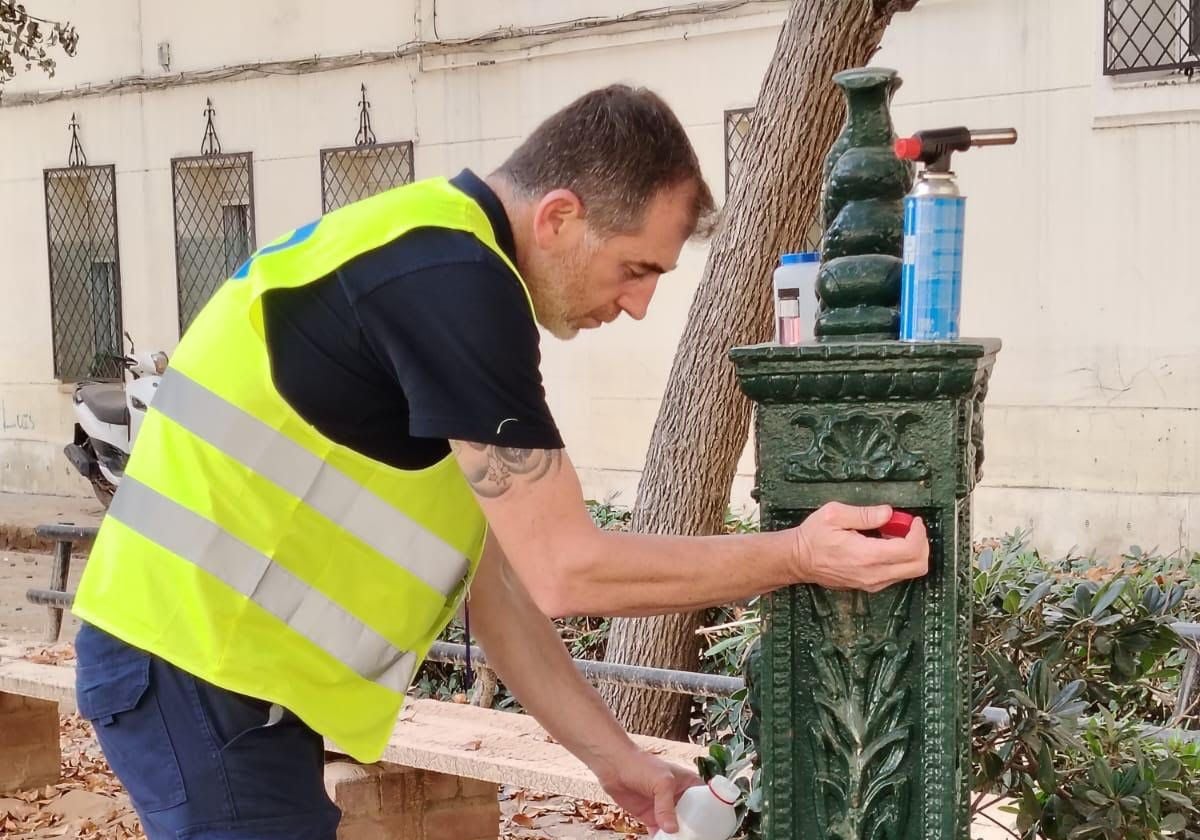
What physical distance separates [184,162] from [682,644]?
9727mm

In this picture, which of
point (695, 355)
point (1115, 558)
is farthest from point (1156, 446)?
point (695, 355)

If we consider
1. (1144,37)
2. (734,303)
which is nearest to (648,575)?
(734,303)

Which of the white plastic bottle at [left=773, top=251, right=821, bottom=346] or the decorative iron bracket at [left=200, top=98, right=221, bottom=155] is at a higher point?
the decorative iron bracket at [left=200, top=98, right=221, bottom=155]

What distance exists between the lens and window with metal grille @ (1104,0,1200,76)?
8.26 meters

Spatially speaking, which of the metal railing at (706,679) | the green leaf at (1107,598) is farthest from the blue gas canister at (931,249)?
the green leaf at (1107,598)

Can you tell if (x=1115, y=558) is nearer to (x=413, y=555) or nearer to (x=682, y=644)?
(x=682, y=644)

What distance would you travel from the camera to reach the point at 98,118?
45.8 ft


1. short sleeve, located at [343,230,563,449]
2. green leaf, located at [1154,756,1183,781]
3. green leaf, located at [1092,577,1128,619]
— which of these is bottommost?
green leaf, located at [1154,756,1183,781]

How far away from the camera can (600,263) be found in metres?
2.05

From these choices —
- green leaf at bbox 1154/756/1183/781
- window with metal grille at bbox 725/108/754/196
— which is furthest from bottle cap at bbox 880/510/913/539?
window with metal grille at bbox 725/108/754/196

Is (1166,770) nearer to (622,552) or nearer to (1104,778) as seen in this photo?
(1104,778)

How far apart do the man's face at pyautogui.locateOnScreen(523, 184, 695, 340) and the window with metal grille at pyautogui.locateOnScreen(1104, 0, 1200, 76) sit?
23.0 feet

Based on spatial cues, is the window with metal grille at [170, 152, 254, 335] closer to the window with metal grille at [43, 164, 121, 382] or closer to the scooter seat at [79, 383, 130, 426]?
the window with metal grille at [43, 164, 121, 382]

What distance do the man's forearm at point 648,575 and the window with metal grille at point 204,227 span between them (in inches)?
460
